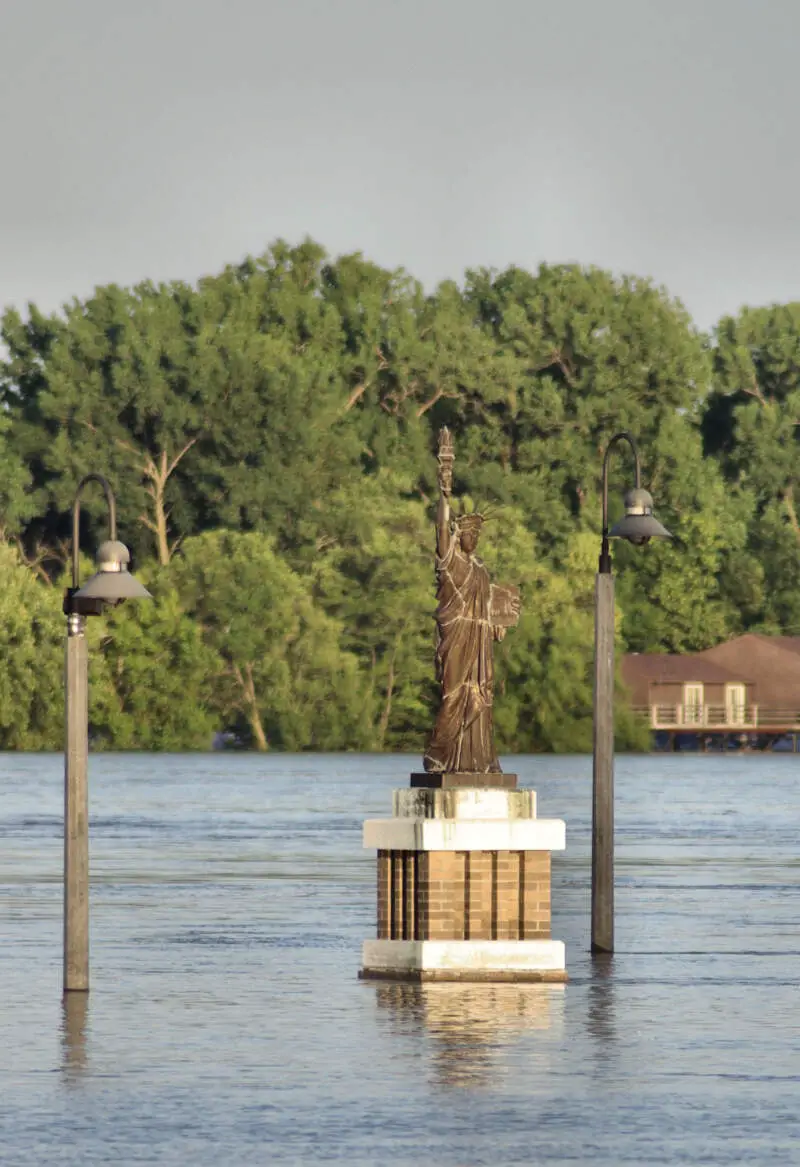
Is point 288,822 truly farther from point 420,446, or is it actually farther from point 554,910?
point 420,446

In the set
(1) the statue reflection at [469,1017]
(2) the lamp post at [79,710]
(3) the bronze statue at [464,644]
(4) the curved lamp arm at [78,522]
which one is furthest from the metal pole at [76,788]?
(3) the bronze statue at [464,644]

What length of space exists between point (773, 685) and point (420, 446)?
21961 mm

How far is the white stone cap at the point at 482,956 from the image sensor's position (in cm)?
2275

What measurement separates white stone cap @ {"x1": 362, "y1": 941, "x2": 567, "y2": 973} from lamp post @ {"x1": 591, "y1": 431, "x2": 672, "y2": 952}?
7.96 feet

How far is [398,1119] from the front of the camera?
616 inches

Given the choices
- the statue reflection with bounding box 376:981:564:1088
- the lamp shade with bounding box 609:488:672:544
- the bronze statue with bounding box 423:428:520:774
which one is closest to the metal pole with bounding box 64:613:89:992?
the statue reflection with bounding box 376:981:564:1088

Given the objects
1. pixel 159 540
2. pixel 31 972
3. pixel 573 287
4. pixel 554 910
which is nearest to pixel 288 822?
pixel 554 910

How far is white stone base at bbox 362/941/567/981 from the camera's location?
22750 millimetres

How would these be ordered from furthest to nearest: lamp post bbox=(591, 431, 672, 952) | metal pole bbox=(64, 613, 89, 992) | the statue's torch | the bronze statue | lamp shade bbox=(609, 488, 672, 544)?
lamp post bbox=(591, 431, 672, 952)
lamp shade bbox=(609, 488, 672, 544)
the statue's torch
the bronze statue
metal pole bbox=(64, 613, 89, 992)

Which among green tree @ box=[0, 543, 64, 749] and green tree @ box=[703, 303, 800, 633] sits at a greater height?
green tree @ box=[703, 303, 800, 633]

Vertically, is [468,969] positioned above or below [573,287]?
below

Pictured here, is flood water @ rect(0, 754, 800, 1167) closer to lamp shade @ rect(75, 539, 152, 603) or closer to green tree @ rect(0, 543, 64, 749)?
lamp shade @ rect(75, 539, 152, 603)

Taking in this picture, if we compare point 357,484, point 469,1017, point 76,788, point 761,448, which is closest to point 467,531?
point 76,788

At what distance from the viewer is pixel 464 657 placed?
23594 millimetres
